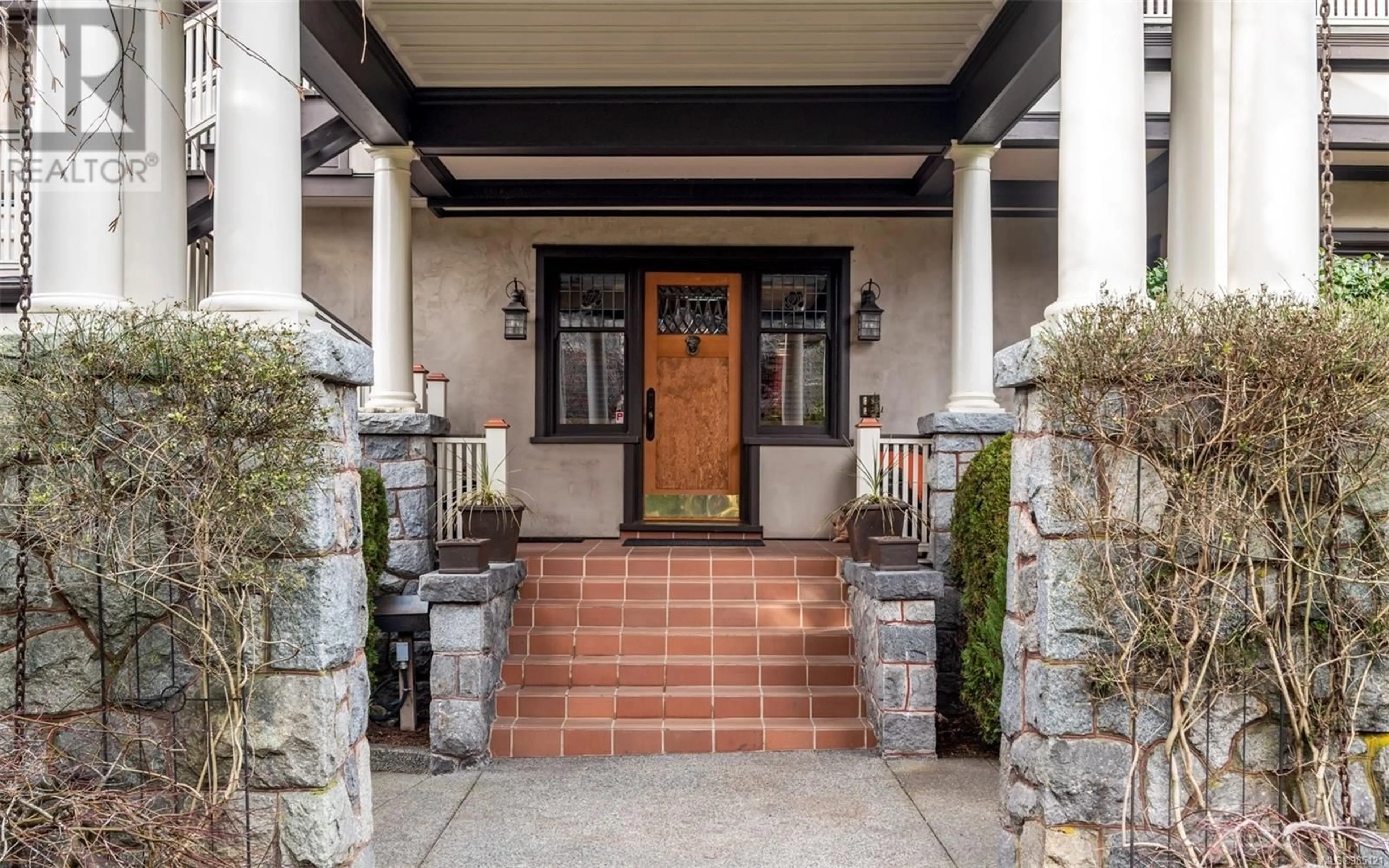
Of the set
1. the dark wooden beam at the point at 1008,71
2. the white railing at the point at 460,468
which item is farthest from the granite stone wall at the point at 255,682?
the dark wooden beam at the point at 1008,71

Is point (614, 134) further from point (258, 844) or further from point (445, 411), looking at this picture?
point (258, 844)

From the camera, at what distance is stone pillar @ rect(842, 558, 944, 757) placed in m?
4.50

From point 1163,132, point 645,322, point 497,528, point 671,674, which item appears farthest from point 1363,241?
point 497,528

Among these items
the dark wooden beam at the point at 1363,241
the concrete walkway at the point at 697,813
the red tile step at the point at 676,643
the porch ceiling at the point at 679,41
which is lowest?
the concrete walkway at the point at 697,813

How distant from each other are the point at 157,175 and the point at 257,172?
0.58 metres

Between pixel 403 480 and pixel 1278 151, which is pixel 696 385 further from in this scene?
pixel 1278 151

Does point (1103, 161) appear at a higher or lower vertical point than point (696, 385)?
higher

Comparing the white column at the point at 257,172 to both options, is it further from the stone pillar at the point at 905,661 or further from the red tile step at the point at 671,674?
the stone pillar at the point at 905,661

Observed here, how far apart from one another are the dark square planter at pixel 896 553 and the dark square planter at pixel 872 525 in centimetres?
29

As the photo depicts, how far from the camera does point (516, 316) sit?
7105 millimetres

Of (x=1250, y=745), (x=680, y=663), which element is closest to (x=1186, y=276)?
(x=1250, y=745)

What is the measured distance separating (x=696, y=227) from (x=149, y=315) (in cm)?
500

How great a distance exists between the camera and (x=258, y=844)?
268 centimetres

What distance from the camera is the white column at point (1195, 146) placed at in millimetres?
3332
